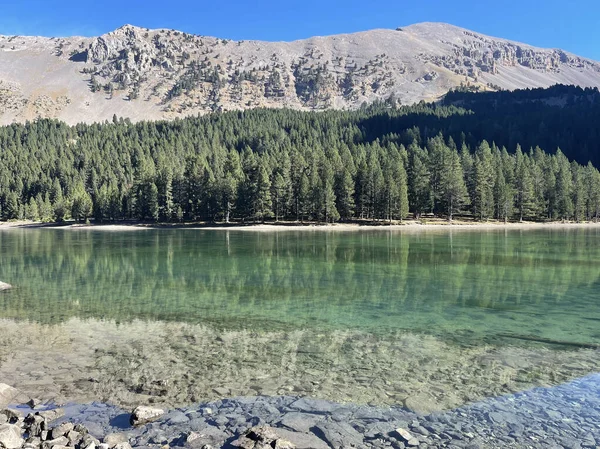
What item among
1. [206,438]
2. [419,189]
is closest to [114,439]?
[206,438]

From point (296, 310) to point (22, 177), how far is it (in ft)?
621

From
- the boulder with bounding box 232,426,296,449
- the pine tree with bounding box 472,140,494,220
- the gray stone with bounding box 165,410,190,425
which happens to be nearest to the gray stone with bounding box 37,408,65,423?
the gray stone with bounding box 165,410,190,425

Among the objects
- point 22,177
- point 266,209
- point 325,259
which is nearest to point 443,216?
point 266,209

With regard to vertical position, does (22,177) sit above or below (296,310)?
above

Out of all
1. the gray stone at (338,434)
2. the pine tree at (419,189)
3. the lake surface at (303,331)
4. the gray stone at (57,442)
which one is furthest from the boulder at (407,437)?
the pine tree at (419,189)

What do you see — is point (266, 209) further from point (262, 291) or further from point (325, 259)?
point (262, 291)

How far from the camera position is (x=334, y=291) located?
95.9ft

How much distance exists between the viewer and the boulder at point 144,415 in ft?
36.0

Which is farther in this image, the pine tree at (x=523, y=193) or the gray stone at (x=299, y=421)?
the pine tree at (x=523, y=193)

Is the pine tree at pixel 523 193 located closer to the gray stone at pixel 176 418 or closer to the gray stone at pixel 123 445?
the gray stone at pixel 176 418

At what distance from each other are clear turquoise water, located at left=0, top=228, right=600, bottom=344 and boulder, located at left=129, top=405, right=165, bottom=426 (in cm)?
907

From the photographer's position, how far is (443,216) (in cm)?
11619

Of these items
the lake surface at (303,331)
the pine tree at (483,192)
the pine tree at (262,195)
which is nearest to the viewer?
the lake surface at (303,331)

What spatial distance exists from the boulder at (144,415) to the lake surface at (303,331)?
34.6 inches
